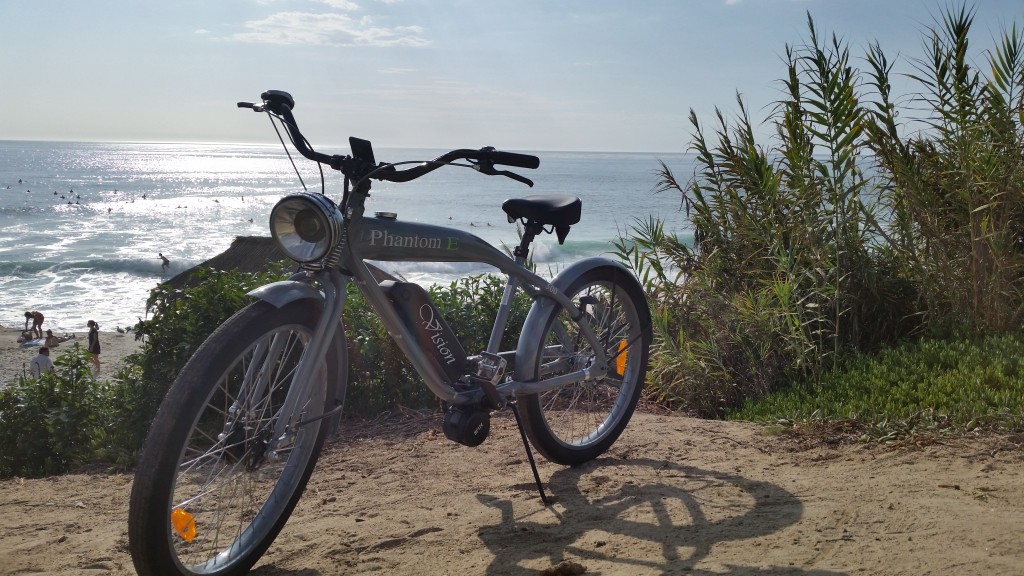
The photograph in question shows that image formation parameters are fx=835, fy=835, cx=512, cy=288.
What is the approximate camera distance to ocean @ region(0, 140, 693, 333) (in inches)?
1083

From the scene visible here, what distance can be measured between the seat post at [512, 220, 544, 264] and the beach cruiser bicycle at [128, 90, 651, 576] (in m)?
0.01

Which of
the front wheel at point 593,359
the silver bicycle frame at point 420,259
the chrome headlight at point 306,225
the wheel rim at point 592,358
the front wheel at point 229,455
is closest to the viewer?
the front wheel at point 229,455

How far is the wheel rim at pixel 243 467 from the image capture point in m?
2.84

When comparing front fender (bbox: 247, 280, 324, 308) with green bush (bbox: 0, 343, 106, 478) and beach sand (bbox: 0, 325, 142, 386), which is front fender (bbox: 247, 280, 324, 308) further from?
beach sand (bbox: 0, 325, 142, 386)

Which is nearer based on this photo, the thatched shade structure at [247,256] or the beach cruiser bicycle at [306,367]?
the beach cruiser bicycle at [306,367]

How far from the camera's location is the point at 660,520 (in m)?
3.48

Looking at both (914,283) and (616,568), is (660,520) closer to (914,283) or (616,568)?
(616,568)

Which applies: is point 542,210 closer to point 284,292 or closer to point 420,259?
point 420,259

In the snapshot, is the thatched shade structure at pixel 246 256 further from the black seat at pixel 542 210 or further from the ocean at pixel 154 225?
the black seat at pixel 542 210

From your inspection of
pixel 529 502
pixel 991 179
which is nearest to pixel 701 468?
pixel 529 502

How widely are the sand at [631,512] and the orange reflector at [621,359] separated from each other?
442mm

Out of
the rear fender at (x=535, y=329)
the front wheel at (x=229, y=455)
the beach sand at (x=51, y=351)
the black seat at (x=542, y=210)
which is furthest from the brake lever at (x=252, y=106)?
the beach sand at (x=51, y=351)

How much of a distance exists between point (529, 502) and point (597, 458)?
31.1 inches

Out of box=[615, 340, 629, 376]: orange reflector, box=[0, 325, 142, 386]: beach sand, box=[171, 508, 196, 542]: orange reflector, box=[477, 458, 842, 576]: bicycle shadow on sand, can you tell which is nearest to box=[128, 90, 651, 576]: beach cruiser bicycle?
box=[171, 508, 196, 542]: orange reflector
